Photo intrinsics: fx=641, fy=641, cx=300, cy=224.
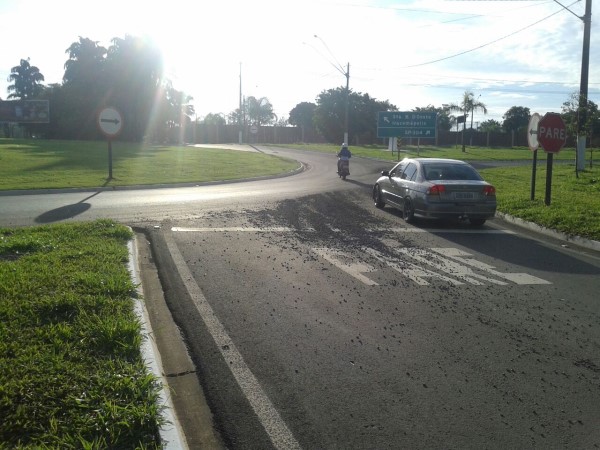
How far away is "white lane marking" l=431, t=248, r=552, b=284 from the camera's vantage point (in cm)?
862

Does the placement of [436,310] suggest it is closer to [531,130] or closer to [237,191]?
[531,130]

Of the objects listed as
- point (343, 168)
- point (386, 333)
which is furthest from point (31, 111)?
point (386, 333)

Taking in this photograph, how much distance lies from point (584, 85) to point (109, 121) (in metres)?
17.4

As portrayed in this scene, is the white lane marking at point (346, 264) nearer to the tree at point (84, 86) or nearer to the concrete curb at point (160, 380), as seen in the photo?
the concrete curb at point (160, 380)

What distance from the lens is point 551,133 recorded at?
1490 centimetres

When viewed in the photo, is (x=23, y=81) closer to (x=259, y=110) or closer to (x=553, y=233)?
(x=259, y=110)

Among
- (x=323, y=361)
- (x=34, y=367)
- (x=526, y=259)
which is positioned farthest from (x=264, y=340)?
(x=526, y=259)

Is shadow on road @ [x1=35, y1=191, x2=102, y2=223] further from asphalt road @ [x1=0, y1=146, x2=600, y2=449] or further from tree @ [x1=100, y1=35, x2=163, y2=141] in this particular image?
tree @ [x1=100, y1=35, x2=163, y2=141]

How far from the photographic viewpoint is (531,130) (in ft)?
51.6

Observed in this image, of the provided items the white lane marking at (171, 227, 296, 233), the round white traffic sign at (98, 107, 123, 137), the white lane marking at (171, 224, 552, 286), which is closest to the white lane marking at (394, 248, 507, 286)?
the white lane marking at (171, 224, 552, 286)

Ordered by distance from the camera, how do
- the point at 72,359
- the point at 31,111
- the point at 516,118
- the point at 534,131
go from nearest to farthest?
the point at 72,359, the point at 534,131, the point at 31,111, the point at 516,118

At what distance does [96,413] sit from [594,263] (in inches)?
332

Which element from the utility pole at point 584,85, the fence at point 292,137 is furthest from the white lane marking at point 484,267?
the fence at point 292,137

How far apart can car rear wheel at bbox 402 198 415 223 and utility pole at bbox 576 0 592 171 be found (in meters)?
12.4
